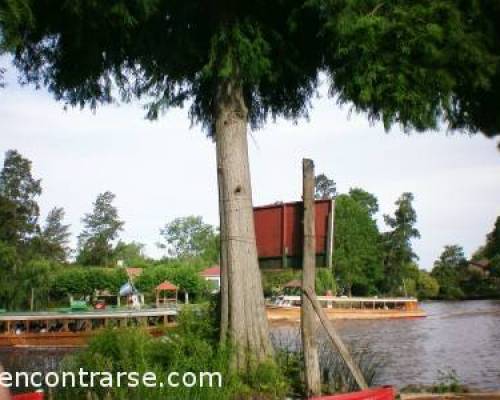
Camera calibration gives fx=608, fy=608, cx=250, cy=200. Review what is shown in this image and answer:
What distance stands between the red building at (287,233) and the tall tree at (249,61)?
8.7 inches

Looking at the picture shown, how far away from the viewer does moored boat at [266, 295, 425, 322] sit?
48.7 m

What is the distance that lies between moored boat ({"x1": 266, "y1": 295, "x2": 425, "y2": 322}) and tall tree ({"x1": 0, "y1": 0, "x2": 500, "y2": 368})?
130ft

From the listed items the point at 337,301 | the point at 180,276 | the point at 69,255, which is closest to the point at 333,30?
the point at 337,301

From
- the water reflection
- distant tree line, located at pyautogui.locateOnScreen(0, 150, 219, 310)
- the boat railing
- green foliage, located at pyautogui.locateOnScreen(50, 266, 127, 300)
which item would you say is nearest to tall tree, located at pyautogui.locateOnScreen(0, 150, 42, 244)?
distant tree line, located at pyautogui.locateOnScreen(0, 150, 219, 310)

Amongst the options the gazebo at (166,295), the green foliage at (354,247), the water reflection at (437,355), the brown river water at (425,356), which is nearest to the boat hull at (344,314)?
the gazebo at (166,295)

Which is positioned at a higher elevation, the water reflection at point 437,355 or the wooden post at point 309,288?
the wooden post at point 309,288

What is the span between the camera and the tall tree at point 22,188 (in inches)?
2704

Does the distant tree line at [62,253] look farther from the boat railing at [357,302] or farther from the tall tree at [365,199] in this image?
the tall tree at [365,199]

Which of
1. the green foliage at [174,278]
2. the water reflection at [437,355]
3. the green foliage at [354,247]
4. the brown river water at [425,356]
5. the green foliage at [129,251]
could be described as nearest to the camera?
the brown river water at [425,356]

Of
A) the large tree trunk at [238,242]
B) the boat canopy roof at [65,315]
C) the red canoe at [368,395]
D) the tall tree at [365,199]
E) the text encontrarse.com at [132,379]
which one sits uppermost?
the tall tree at [365,199]

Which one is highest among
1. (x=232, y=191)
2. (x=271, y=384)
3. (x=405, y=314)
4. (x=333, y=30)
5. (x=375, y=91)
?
(x=333, y=30)

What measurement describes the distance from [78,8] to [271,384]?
4.95m

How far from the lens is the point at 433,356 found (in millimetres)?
21422

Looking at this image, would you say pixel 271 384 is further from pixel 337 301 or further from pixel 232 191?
pixel 337 301
